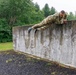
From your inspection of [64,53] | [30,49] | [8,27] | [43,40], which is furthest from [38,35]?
[8,27]

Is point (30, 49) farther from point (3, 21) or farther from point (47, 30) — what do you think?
point (3, 21)

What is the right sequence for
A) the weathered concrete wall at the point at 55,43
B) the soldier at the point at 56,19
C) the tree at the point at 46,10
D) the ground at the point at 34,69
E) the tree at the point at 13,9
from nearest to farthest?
the ground at the point at 34,69
the weathered concrete wall at the point at 55,43
the soldier at the point at 56,19
the tree at the point at 13,9
the tree at the point at 46,10

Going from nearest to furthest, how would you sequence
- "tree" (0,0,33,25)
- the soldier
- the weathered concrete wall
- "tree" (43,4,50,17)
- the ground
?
1. the ground
2. the weathered concrete wall
3. the soldier
4. "tree" (0,0,33,25)
5. "tree" (43,4,50,17)

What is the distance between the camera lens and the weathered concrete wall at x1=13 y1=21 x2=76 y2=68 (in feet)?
17.4

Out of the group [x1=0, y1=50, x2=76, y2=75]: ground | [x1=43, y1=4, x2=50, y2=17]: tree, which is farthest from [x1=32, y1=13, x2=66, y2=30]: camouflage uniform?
[x1=43, y1=4, x2=50, y2=17]: tree

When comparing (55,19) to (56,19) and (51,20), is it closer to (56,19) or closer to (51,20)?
(56,19)

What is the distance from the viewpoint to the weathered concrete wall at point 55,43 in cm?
531

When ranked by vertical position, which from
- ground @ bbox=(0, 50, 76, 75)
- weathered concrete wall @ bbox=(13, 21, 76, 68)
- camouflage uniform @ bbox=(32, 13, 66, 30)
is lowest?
ground @ bbox=(0, 50, 76, 75)

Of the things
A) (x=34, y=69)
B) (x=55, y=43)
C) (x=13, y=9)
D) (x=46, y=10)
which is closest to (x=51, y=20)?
(x=55, y=43)

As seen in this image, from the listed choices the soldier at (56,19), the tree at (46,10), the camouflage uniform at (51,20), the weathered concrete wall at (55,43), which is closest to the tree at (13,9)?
the tree at (46,10)

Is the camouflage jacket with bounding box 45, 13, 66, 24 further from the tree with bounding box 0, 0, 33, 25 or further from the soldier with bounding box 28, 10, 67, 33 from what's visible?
the tree with bounding box 0, 0, 33, 25

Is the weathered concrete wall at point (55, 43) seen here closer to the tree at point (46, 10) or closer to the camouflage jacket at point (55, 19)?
the camouflage jacket at point (55, 19)

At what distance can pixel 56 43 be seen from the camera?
598cm

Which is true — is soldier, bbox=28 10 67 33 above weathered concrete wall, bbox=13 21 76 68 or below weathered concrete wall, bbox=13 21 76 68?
above
